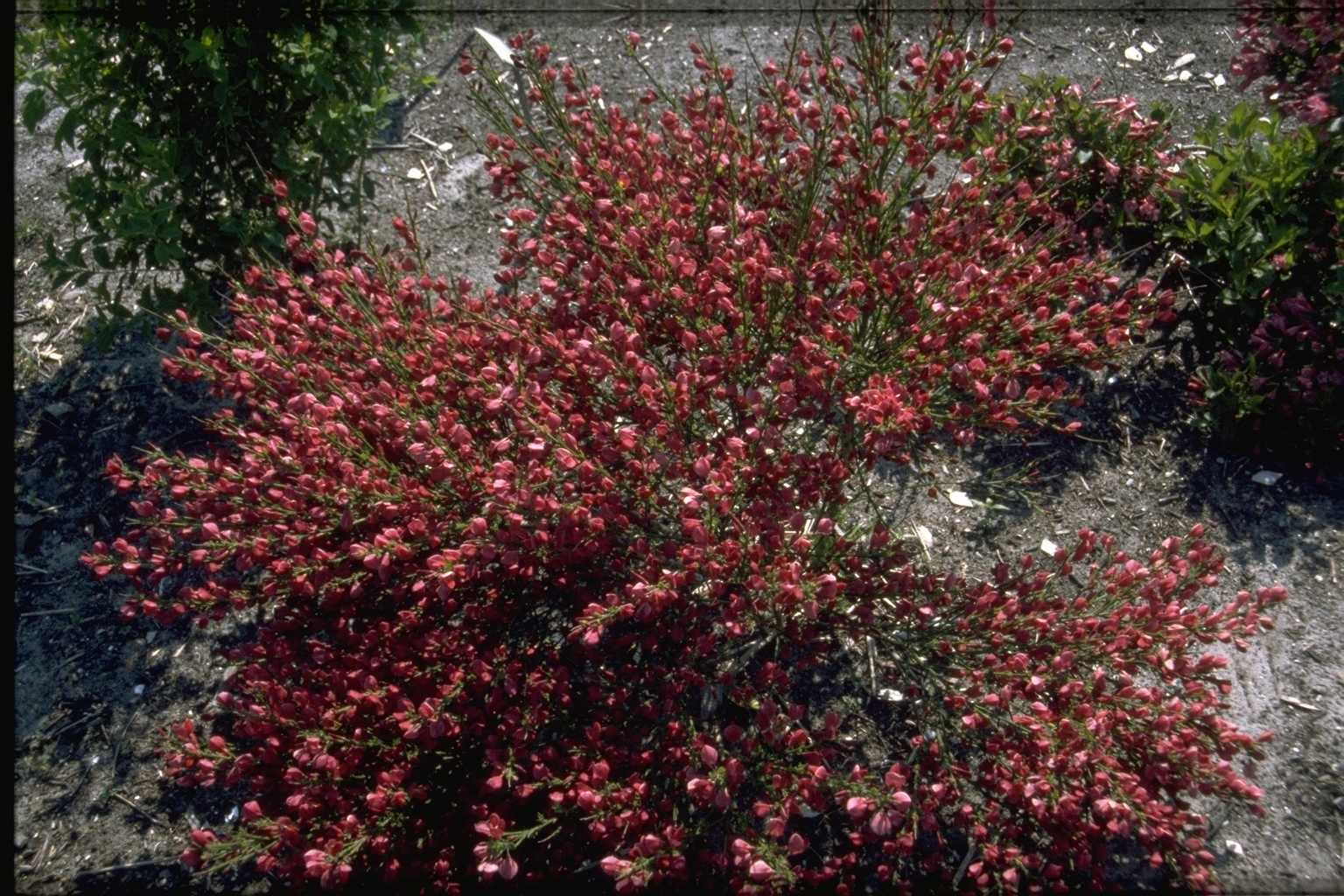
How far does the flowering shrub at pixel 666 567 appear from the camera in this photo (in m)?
2.33

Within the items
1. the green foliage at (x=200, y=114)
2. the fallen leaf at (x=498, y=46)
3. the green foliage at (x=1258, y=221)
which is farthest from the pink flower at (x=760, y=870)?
the fallen leaf at (x=498, y=46)

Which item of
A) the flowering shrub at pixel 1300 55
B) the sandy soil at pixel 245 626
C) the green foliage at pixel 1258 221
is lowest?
the sandy soil at pixel 245 626

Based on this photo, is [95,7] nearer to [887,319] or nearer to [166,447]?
[166,447]

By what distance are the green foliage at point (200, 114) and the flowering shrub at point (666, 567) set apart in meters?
0.93

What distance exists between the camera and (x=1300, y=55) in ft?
10.6

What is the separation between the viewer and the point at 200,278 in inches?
146

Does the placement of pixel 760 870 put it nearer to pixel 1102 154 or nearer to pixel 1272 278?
pixel 1272 278

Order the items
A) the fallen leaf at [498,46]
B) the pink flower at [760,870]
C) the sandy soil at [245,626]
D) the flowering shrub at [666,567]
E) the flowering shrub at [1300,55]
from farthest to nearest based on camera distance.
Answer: the fallen leaf at [498,46]
the flowering shrub at [1300,55]
the sandy soil at [245,626]
the flowering shrub at [666,567]
the pink flower at [760,870]

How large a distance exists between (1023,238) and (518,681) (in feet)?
7.07

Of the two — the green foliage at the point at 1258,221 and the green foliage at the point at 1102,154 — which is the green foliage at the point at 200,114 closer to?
the green foliage at the point at 1102,154

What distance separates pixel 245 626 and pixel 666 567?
5.63 ft

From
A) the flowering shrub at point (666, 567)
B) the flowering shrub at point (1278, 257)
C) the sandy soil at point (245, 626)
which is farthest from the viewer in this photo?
the flowering shrub at point (1278, 257)

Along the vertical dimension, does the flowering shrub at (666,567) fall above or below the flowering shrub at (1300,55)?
below

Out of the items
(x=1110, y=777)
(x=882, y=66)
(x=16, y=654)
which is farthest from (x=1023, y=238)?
(x=16, y=654)
